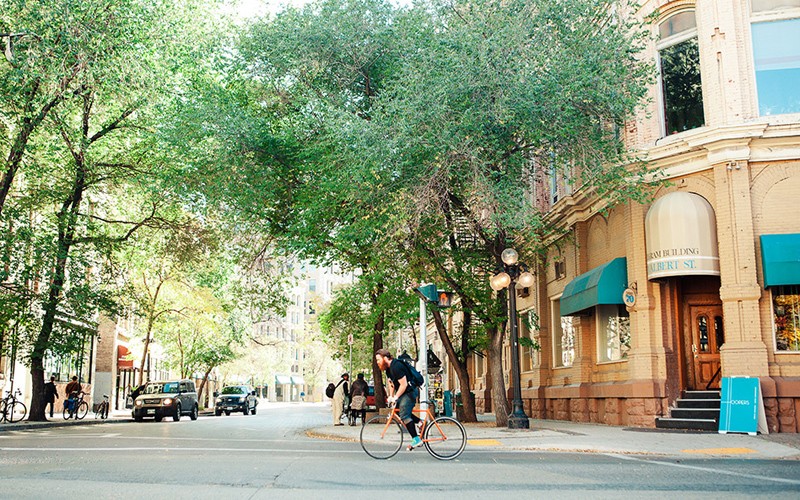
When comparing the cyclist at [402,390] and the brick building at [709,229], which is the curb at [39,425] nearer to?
the cyclist at [402,390]

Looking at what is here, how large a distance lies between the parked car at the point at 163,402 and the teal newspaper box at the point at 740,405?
2378 cm

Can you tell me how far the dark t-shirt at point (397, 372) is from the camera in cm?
1329

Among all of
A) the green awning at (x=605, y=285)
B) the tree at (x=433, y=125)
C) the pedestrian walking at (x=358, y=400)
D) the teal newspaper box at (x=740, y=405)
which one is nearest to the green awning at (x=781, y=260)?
the teal newspaper box at (x=740, y=405)

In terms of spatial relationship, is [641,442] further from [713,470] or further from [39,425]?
[39,425]

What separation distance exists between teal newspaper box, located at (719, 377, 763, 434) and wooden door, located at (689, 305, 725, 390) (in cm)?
252

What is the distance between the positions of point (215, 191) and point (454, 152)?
8.32 metres

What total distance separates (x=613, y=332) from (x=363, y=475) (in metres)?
14.2

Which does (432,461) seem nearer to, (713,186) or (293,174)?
(713,186)

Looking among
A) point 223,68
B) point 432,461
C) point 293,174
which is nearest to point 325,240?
point 293,174

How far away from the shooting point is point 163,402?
35031 millimetres

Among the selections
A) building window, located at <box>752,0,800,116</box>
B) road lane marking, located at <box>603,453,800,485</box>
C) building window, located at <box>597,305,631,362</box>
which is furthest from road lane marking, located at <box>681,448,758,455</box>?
building window, located at <box>752,0,800,116</box>

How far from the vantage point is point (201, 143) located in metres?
23.0

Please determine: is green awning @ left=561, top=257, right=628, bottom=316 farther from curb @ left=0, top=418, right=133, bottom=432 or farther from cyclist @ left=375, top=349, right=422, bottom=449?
curb @ left=0, top=418, right=133, bottom=432

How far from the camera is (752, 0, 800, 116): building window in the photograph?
20016 mm
